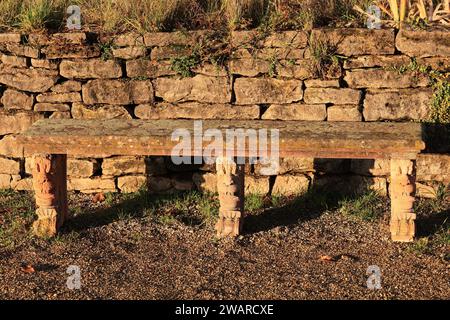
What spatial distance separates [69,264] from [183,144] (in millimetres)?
1138

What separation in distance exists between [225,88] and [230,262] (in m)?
1.68

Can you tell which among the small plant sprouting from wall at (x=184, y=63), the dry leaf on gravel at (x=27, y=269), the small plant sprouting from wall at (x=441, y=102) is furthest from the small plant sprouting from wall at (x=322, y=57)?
the dry leaf on gravel at (x=27, y=269)

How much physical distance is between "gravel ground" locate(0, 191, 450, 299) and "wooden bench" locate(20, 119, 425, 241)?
203mm

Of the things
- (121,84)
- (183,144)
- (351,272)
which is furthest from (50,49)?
(351,272)

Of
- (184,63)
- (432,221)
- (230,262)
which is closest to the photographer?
(230,262)

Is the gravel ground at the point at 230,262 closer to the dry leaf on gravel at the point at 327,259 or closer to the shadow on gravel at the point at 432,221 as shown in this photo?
the dry leaf on gravel at the point at 327,259

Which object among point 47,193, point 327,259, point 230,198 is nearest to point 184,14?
point 230,198

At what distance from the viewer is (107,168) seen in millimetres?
6719

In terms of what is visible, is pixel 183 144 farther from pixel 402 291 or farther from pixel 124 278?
pixel 402 291

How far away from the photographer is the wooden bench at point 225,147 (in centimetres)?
546

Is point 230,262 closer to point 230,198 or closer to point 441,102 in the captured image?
point 230,198

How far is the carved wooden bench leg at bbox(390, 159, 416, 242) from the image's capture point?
5.53m

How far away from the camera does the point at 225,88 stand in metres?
6.48

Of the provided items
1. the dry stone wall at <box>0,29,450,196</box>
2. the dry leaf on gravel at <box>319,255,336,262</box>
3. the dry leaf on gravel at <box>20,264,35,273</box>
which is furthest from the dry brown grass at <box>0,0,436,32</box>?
the dry leaf on gravel at <box>20,264,35,273</box>
